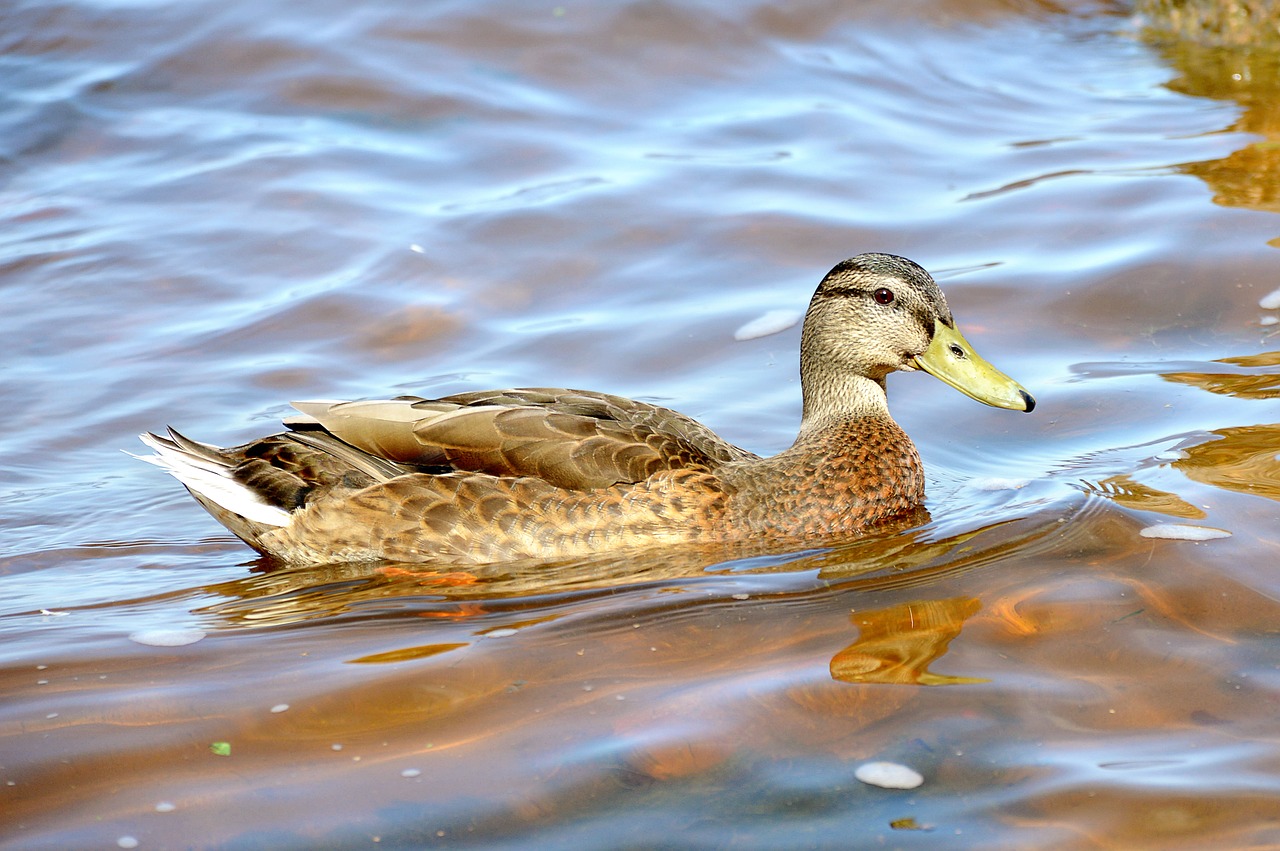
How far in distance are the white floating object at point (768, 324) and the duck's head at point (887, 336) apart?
159cm

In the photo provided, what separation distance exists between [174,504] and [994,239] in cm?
496

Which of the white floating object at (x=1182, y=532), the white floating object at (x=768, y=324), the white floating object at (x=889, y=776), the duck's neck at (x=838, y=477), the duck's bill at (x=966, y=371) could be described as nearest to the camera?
the white floating object at (x=889, y=776)

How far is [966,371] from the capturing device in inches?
232

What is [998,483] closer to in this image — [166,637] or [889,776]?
[889,776]

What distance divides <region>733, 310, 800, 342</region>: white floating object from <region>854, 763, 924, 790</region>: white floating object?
4.06 meters

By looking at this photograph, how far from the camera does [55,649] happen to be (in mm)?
4797

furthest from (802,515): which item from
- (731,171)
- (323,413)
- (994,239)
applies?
(731,171)

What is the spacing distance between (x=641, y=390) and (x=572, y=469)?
1.79m

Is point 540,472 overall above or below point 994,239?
below

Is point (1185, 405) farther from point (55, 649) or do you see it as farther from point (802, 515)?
point (55, 649)

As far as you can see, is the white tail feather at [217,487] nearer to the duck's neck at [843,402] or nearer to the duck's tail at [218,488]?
the duck's tail at [218,488]

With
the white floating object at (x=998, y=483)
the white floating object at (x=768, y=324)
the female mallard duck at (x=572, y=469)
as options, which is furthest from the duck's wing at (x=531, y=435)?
the white floating object at (x=768, y=324)

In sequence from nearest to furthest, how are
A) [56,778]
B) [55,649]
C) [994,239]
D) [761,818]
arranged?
1. [761,818]
2. [56,778]
3. [55,649]
4. [994,239]

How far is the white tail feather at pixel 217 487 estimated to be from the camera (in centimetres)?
578
